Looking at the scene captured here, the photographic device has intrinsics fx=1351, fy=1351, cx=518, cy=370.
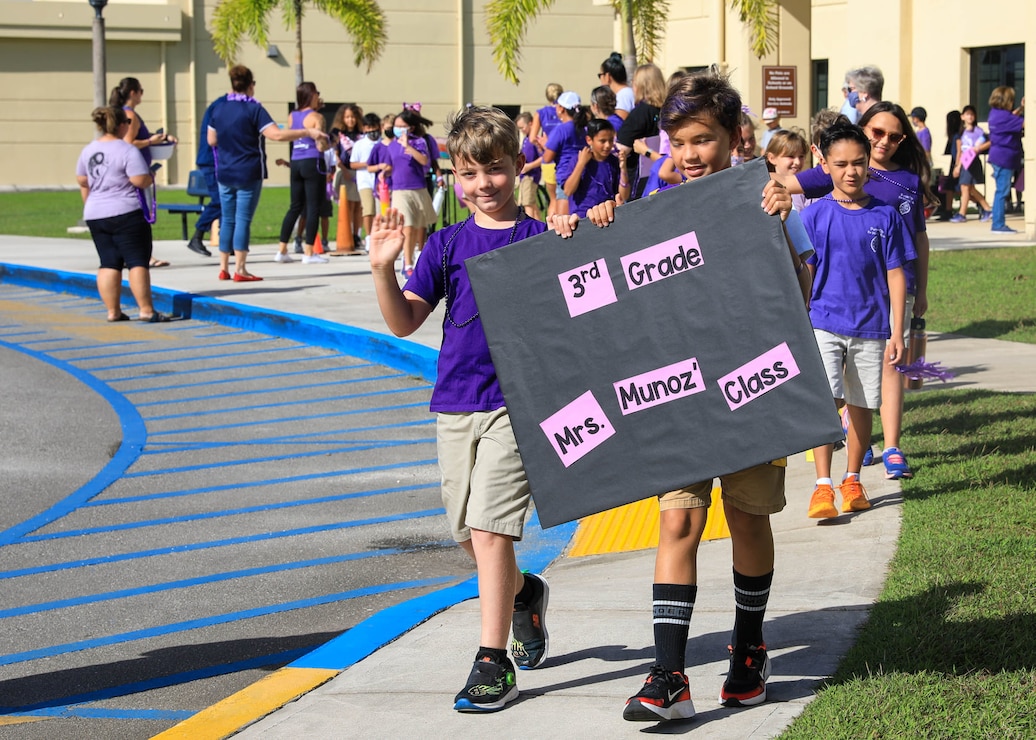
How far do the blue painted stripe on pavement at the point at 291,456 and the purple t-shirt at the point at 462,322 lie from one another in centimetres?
397

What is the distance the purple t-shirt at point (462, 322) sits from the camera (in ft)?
13.5

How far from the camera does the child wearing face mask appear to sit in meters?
18.1

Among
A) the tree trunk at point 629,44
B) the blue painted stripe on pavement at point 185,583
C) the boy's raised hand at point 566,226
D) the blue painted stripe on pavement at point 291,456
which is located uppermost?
the tree trunk at point 629,44

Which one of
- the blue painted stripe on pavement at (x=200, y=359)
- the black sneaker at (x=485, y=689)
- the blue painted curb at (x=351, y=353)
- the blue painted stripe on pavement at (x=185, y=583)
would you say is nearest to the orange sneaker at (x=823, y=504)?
the blue painted curb at (x=351, y=353)

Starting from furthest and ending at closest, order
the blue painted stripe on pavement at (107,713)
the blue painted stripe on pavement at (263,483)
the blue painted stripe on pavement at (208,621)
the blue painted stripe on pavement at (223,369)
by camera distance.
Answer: the blue painted stripe on pavement at (223,369) → the blue painted stripe on pavement at (263,483) → the blue painted stripe on pavement at (208,621) → the blue painted stripe on pavement at (107,713)

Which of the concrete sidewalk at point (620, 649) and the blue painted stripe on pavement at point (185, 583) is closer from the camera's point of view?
the concrete sidewalk at point (620, 649)

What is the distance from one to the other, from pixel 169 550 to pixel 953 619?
11.7 ft

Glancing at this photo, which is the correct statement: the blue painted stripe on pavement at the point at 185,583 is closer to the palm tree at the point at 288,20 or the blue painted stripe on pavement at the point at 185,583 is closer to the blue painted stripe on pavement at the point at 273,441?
the blue painted stripe on pavement at the point at 273,441

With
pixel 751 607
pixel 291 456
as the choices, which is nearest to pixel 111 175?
pixel 291 456

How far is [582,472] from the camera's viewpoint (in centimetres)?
374

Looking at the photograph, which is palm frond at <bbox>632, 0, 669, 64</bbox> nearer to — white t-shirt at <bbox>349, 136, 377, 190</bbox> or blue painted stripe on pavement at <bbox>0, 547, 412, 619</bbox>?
white t-shirt at <bbox>349, 136, 377, 190</bbox>

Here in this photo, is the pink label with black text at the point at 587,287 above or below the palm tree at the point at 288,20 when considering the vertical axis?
below

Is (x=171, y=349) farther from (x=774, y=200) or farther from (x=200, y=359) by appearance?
(x=774, y=200)

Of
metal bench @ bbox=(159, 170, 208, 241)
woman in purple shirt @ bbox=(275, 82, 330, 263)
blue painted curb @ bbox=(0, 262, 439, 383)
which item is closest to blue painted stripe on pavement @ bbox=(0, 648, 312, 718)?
blue painted curb @ bbox=(0, 262, 439, 383)
